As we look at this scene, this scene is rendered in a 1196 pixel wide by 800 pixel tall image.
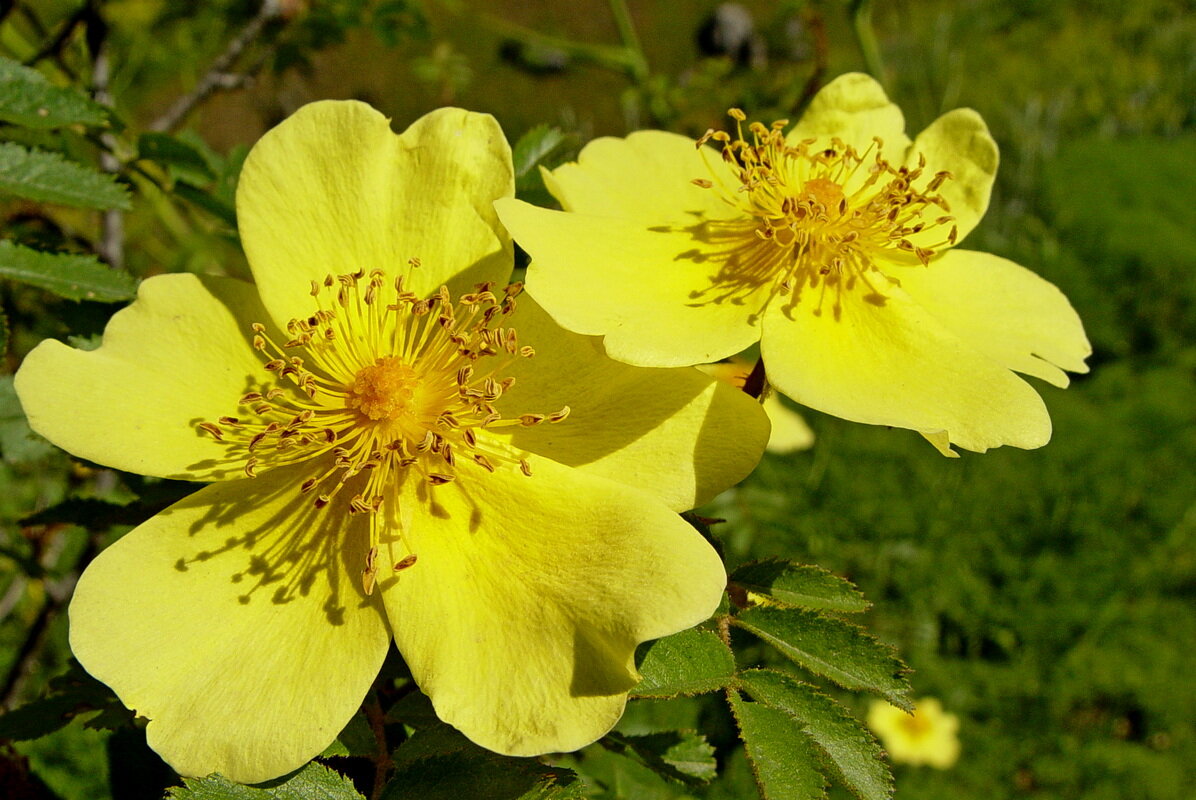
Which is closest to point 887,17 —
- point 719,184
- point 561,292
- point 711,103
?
point 711,103

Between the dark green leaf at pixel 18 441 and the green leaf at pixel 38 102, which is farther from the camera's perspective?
the dark green leaf at pixel 18 441

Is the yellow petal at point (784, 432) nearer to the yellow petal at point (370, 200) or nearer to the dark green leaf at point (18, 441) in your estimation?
the yellow petal at point (370, 200)

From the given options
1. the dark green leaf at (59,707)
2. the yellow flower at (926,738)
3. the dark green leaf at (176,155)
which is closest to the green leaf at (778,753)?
the dark green leaf at (59,707)

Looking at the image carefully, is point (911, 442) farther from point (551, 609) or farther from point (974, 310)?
point (551, 609)

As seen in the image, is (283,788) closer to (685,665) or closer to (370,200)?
(685,665)

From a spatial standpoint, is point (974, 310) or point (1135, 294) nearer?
point (974, 310)

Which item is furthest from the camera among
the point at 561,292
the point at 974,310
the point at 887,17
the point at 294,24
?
the point at 887,17
